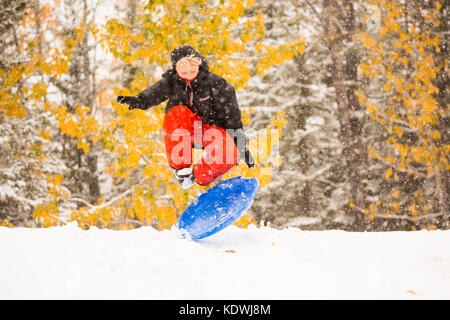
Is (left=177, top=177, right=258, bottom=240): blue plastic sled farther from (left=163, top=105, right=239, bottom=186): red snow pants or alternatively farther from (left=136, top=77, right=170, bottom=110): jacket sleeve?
(left=136, top=77, right=170, bottom=110): jacket sleeve

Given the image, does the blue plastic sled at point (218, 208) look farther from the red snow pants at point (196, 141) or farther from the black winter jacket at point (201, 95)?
the black winter jacket at point (201, 95)

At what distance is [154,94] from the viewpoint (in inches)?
132

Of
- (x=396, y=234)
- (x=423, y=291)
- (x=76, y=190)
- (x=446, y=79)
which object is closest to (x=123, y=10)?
(x=76, y=190)

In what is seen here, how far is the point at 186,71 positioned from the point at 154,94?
1.14ft

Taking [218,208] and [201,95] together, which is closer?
[201,95]

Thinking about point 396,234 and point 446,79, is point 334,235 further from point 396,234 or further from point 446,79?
point 446,79

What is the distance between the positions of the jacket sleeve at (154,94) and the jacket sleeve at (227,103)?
Answer: 0.43 meters

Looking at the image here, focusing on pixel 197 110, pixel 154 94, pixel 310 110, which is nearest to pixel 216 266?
pixel 197 110

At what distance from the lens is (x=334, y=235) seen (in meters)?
3.67

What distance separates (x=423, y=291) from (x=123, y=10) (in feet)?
40.8

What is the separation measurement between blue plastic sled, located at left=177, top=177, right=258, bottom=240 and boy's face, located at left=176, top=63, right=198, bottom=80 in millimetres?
1074

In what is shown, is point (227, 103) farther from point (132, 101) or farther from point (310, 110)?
point (310, 110)

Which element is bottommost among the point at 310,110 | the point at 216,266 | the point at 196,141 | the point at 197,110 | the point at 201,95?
the point at 216,266

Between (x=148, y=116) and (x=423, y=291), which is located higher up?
(x=148, y=116)
